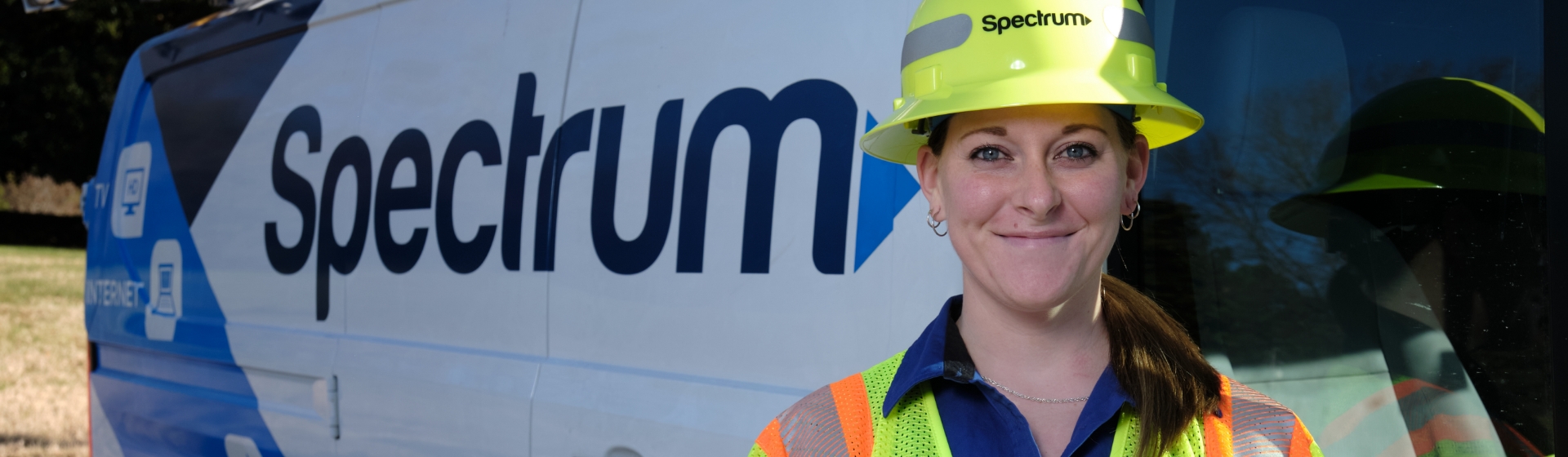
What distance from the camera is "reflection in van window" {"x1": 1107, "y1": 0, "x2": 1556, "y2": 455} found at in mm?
1375

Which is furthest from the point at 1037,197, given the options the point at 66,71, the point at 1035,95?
the point at 66,71

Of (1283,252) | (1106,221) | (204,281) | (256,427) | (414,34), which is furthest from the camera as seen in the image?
(204,281)

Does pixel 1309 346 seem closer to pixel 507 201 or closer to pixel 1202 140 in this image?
pixel 1202 140

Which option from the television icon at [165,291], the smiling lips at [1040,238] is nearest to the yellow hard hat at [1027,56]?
the smiling lips at [1040,238]

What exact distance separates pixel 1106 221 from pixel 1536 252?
0.57 metres

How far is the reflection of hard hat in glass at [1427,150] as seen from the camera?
136 centimetres

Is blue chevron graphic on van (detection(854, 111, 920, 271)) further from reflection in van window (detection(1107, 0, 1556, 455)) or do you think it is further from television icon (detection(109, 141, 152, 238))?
television icon (detection(109, 141, 152, 238))

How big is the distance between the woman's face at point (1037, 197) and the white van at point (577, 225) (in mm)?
538

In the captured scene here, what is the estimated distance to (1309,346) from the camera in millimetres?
1644

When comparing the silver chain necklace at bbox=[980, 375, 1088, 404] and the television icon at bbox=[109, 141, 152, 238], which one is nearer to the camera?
the silver chain necklace at bbox=[980, 375, 1088, 404]

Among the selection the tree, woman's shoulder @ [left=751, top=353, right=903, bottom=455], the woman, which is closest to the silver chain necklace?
the woman

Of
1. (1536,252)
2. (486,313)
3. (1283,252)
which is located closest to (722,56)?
(486,313)

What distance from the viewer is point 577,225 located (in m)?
2.33

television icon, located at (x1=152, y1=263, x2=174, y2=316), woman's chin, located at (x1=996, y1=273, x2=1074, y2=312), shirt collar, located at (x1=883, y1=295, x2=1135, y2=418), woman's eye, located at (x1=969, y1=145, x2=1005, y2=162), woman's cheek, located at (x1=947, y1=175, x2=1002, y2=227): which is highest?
woman's eye, located at (x1=969, y1=145, x2=1005, y2=162)
